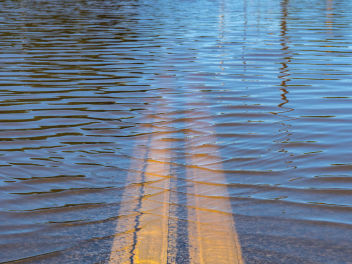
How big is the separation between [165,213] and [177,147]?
63.1 inches

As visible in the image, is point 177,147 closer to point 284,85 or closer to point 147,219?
point 147,219

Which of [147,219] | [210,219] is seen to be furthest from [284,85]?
[147,219]

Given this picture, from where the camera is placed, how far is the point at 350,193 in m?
4.05

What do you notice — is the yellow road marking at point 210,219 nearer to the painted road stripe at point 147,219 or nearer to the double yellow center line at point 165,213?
the double yellow center line at point 165,213

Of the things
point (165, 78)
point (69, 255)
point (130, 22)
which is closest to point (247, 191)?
point (69, 255)

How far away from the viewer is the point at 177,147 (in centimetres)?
521

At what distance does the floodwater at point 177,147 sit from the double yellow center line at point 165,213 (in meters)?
0.02

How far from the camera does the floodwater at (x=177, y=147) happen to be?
3.33m

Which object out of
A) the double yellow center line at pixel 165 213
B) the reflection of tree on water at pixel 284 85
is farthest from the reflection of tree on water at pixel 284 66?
the double yellow center line at pixel 165 213

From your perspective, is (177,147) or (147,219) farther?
(177,147)

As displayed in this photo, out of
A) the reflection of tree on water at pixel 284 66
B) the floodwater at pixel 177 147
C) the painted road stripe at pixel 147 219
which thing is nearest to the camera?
the painted road stripe at pixel 147 219

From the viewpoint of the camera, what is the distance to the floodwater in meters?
3.33

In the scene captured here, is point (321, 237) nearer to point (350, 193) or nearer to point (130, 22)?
point (350, 193)

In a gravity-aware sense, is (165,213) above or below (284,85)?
above
